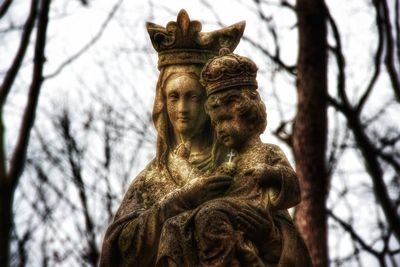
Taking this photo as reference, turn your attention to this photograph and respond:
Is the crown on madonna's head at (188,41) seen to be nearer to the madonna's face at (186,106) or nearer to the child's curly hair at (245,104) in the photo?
the madonna's face at (186,106)

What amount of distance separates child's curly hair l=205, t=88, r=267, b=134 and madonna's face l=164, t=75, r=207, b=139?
13.2 inches

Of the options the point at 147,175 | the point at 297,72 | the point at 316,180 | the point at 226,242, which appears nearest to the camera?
the point at 226,242

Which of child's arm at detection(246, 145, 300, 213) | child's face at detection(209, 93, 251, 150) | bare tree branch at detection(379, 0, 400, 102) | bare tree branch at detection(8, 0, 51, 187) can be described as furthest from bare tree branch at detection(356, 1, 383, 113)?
child's arm at detection(246, 145, 300, 213)

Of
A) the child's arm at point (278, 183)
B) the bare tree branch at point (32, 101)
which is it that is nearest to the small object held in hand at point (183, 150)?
the child's arm at point (278, 183)

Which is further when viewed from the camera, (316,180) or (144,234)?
(316,180)

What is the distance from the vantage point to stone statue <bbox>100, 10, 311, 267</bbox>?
35.6 ft

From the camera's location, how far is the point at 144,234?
11.2 m

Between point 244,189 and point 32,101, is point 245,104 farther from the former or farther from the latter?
point 32,101

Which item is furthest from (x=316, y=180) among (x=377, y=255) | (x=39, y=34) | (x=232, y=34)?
(x=232, y=34)

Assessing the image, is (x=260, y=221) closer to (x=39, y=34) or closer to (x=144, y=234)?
(x=144, y=234)

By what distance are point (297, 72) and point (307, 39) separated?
0.57 meters

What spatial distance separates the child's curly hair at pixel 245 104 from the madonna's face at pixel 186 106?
0.33 m

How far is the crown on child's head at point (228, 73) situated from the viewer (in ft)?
37.8

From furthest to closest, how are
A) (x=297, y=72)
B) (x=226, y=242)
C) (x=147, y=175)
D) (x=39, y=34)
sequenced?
(x=297, y=72) < (x=39, y=34) < (x=147, y=175) < (x=226, y=242)
